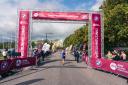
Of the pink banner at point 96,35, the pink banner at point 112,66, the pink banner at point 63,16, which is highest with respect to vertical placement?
the pink banner at point 63,16

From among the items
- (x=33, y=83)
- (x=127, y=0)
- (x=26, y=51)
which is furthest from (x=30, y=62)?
(x=127, y=0)

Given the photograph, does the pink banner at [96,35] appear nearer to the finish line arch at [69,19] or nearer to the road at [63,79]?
the finish line arch at [69,19]

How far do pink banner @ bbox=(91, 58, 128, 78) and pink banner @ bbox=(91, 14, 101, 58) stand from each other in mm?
5718

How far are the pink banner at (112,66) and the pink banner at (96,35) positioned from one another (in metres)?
5.72

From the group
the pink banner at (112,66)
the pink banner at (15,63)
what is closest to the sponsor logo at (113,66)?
the pink banner at (112,66)

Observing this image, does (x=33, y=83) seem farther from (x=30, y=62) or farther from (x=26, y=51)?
(x=26, y=51)

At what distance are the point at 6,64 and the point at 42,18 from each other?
41.4 ft

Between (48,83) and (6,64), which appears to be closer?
(48,83)

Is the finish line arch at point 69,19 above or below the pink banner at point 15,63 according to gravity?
above

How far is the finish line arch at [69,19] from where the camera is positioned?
31656 millimetres

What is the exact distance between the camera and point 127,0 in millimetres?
48094

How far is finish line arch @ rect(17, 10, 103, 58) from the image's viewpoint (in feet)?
104

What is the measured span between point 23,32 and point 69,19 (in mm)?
4947

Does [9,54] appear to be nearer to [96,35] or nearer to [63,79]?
[96,35]
